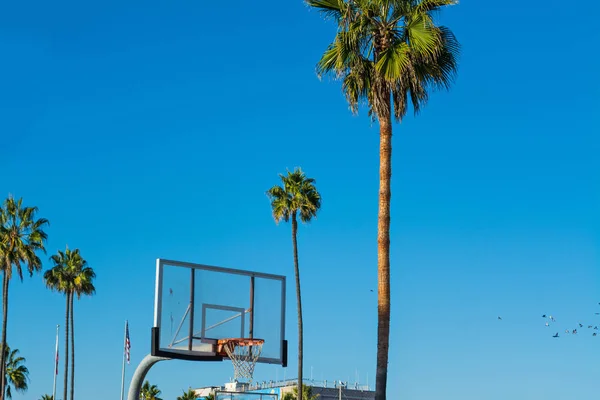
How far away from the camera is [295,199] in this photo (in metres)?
Answer: 63.8

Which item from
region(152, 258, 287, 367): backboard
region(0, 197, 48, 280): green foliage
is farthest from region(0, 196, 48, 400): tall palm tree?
region(152, 258, 287, 367): backboard

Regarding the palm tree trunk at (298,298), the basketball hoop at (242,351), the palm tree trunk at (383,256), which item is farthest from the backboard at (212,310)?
the palm tree trunk at (298,298)

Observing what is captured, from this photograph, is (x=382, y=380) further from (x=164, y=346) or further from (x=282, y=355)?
(x=164, y=346)

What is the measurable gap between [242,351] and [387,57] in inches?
358

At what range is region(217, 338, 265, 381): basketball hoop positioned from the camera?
89.0 ft

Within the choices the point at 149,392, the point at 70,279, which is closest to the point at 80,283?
the point at 70,279

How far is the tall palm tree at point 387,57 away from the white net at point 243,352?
477cm

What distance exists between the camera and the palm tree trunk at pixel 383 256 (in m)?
25.9

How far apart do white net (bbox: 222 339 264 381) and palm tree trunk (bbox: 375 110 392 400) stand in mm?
3671

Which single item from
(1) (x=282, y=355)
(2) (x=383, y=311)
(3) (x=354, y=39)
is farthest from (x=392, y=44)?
(1) (x=282, y=355)

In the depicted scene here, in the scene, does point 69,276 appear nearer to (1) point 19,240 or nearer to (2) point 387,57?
(1) point 19,240

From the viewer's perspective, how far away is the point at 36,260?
6047 centimetres

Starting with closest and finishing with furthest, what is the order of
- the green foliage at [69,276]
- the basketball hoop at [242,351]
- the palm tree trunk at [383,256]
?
1. the palm tree trunk at [383,256]
2. the basketball hoop at [242,351]
3. the green foliage at [69,276]

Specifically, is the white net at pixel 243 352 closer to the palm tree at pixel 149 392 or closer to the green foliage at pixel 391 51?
the green foliage at pixel 391 51
